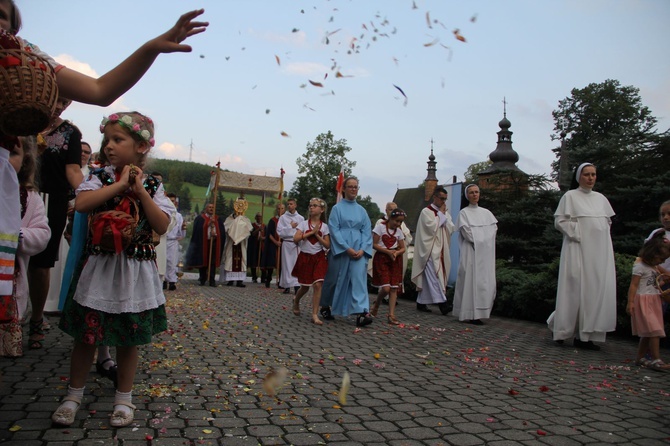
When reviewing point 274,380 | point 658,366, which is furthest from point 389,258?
point 274,380

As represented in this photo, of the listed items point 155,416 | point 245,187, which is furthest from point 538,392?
point 245,187

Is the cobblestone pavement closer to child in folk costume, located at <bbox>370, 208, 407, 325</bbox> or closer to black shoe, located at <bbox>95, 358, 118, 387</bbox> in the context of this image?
black shoe, located at <bbox>95, 358, 118, 387</bbox>

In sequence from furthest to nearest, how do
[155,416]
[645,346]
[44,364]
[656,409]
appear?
[645,346] < [44,364] < [656,409] < [155,416]

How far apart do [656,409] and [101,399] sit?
4036mm

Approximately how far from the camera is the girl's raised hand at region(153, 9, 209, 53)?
8.19ft

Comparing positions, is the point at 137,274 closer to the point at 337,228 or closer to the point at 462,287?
the point at 337,228

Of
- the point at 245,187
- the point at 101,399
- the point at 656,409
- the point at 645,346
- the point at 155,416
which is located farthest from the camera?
the point at 245,187

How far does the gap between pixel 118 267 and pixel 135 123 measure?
88 cm

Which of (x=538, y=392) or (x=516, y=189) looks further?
(x=516, y=189)

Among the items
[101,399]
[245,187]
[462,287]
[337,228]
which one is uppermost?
[245,187]

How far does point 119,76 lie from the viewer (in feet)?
8.18

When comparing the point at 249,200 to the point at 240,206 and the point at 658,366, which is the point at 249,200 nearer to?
the point at 240,206

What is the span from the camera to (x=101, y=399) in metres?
3.75

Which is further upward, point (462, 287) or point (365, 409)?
point (462, 287)
